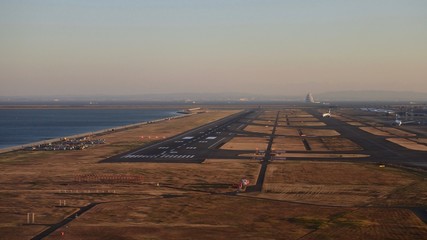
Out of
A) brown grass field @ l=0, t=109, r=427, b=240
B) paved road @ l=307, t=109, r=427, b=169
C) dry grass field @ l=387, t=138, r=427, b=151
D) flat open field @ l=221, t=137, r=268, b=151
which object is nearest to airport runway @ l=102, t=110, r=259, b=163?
flat open field @ l=221, t=137, r=268, b=151

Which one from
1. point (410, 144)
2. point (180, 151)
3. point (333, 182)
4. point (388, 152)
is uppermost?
point (410, 144)

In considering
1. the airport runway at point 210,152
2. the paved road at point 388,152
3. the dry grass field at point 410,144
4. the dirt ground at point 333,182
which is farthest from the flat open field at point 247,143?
the dry grass field at point 410,144

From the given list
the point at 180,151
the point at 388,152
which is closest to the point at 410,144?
the point at 388,152

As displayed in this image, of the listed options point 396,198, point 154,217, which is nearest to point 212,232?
point 154,217

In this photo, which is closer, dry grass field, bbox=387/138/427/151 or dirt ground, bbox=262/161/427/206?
dirt ground, bbox=262/161/427/206

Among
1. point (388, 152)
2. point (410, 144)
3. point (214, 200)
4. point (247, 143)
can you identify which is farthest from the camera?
point (247, 143)

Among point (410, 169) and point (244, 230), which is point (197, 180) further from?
point (410, 169)

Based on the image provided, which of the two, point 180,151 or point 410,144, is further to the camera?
point 410,144

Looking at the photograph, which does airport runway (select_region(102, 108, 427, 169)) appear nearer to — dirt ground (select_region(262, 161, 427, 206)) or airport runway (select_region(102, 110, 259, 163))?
airport runway (select_region(102, 110, 259, 163))

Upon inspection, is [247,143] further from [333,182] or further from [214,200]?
[214,200]
